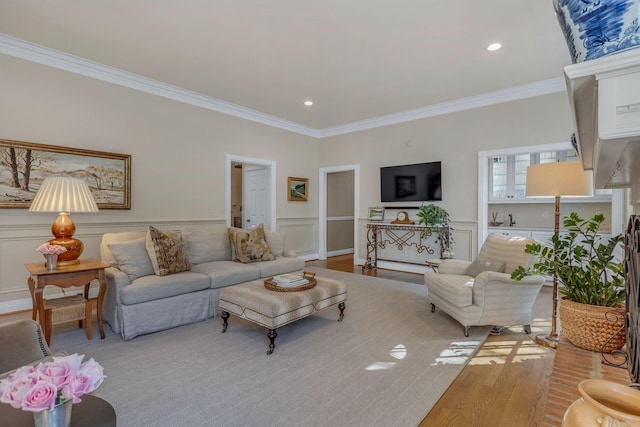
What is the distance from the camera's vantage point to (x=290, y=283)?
2.88 meters

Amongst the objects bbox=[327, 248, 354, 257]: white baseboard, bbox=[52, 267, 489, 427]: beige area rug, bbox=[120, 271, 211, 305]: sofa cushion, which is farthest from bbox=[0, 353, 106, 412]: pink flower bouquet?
bbox=[327, 248, 354, 257]: white baseboard

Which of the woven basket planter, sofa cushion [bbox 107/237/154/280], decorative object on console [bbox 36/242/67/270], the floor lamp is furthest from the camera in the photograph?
sofa cushion [bbox 107/237/154/280]

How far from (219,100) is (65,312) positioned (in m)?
3.62

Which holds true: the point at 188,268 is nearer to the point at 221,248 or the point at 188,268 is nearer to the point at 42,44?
the point at 221,248

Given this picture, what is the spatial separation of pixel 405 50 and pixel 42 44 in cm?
394

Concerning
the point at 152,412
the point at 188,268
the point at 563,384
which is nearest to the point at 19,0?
the point at 188,268

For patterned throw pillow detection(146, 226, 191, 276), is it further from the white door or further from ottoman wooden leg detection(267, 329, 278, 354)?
the white door

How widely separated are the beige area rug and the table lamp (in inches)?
30.7

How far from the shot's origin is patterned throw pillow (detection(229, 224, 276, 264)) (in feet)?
13.0


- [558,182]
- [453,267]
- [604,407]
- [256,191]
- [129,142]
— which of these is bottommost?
[453,267]

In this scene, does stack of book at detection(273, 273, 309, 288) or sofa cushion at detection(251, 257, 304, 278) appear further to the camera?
sofa cushion at detection(251, 257, 304, 278)

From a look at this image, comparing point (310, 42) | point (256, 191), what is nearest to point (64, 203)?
point (310, 42)

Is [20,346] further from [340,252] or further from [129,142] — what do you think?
[340,252]

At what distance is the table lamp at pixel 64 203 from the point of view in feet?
8.50
